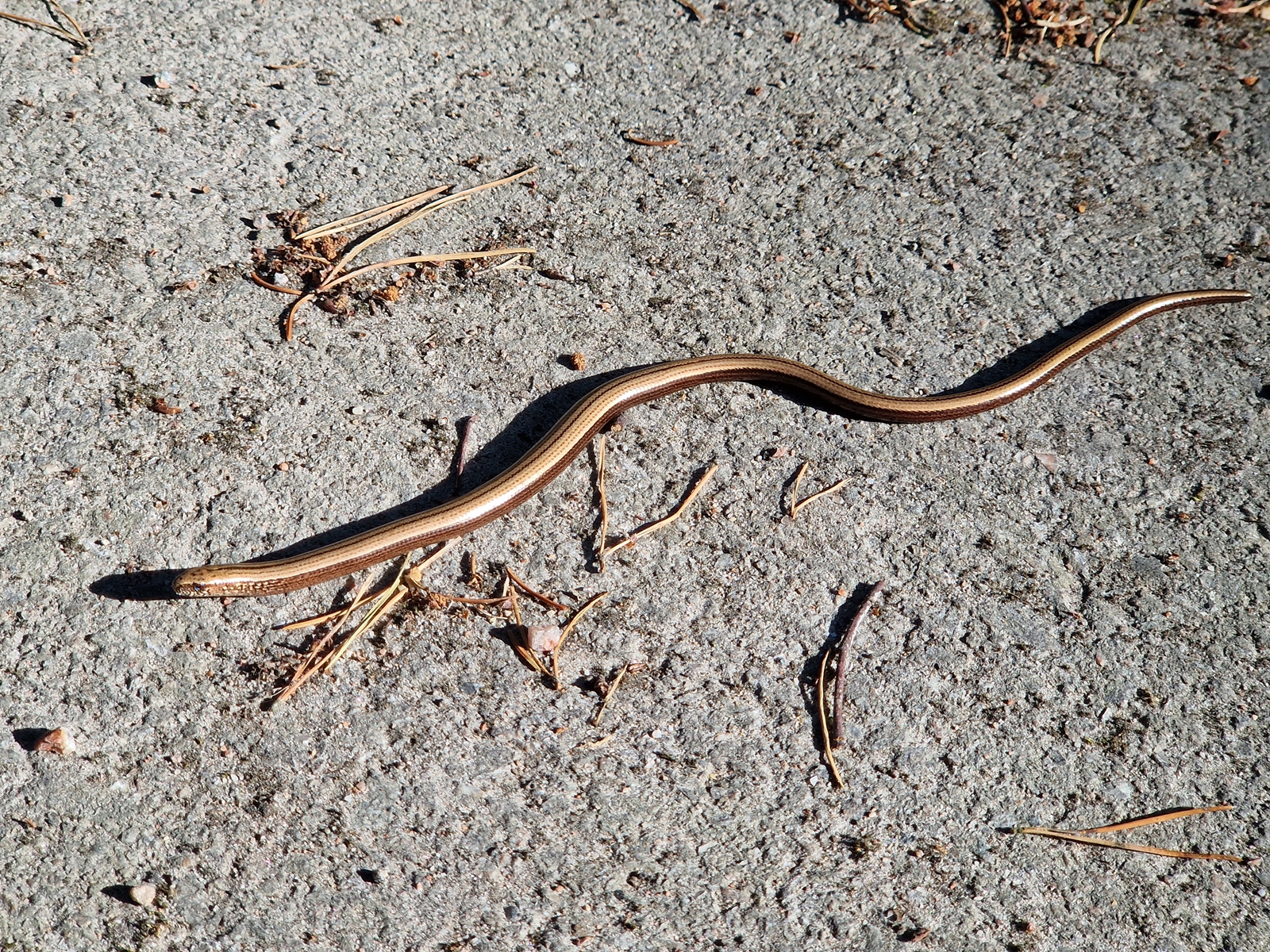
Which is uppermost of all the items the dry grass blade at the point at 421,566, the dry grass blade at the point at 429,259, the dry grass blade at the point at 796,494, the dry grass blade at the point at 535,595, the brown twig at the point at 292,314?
the dry grass blade at the point at 429,259

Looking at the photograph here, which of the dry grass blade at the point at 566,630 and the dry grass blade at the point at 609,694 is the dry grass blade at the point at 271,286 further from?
the dry grass blade at the point at 609,694

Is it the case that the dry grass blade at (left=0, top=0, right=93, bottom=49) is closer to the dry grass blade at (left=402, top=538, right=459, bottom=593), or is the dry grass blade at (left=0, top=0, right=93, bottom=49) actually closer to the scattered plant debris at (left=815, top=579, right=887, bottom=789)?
the dry grass blade at (left=402, top=538, right=459, bottom=593)

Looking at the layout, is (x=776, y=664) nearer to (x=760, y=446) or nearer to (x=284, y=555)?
(x=760, y=446)

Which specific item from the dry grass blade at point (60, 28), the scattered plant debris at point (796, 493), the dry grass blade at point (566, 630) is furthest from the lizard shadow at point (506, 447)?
the dry grass blade at point (60, 28)

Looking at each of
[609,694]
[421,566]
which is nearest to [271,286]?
[421,566]

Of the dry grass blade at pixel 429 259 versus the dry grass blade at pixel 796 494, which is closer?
the dry grass blade at pixel 796 494

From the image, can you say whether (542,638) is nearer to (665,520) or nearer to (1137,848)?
(665,520)

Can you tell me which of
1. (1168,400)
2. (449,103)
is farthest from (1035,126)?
(449,103)
